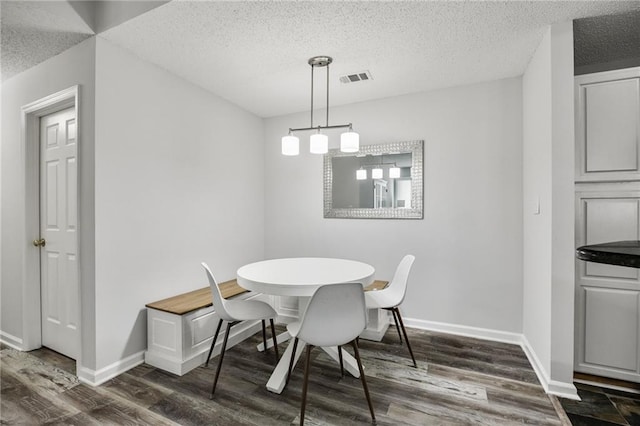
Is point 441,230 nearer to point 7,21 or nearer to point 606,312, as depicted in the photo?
point 606,312

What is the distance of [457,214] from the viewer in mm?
2977

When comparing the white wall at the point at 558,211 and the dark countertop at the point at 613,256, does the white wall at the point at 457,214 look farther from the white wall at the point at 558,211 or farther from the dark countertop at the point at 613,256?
the dark countertop at the point at 613,256

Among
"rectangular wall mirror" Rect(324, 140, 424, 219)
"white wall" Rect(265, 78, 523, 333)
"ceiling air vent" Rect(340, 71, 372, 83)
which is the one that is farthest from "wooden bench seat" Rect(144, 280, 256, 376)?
"ceiling air vent" Rect(340, 71, 372, 83)

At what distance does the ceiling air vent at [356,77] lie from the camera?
2.73 meters

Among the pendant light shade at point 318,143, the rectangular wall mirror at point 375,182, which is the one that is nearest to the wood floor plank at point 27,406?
the pendant light shade at point 318,143

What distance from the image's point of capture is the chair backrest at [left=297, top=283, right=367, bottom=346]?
62.8 inches

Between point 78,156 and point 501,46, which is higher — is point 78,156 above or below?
below

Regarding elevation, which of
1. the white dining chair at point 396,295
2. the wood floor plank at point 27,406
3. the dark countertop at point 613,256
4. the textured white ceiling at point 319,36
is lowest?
the wood floor plank at point 27,406

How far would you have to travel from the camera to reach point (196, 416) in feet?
5.86

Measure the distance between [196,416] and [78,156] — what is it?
1960 millimetres

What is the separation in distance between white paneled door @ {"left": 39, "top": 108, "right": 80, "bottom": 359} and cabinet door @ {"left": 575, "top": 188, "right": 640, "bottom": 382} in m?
3.76

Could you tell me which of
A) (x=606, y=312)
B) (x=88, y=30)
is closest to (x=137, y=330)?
(x=88, y=30)

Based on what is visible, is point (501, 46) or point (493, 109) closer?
point (501, 46)

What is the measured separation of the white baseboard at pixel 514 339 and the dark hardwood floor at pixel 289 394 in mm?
65
